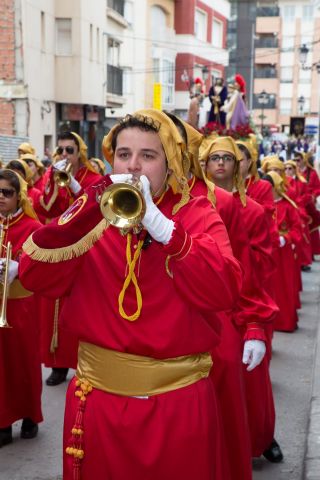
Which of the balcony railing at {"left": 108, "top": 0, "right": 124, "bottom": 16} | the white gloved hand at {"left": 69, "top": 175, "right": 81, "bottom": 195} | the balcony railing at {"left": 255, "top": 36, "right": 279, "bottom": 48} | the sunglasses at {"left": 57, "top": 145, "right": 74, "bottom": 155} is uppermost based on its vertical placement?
the balcony railing at {"left": 255, "top": 36, "right": 279, "bottom": 48}

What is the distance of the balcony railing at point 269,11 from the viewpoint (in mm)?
78312

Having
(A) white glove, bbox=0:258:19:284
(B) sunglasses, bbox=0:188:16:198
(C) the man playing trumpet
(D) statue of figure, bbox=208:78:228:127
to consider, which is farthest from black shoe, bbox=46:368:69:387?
(D) statue of figure, bbox=208:78:228:127

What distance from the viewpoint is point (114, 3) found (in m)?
32.6

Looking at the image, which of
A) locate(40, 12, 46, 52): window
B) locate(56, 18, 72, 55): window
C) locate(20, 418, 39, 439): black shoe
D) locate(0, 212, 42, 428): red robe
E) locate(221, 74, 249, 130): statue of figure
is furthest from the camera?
locate(56, 18, 72, 55): window

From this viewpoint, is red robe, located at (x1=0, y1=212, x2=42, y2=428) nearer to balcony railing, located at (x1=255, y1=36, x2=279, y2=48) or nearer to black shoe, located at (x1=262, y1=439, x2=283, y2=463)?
black shoe, located at (x1=262, y1=439, x2=283, y2=463)

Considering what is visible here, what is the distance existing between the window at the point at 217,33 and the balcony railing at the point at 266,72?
26994 mm

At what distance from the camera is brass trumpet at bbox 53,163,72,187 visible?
23.3 ft

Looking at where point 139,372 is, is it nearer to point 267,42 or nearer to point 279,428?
point 279,428

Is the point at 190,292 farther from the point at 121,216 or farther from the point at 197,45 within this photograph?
the point at 197,45

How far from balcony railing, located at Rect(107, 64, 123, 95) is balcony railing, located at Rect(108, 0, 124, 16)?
2.43 meters

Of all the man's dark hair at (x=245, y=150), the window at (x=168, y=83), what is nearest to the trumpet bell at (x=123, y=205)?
the man's dark hair at (x=245, y=150)

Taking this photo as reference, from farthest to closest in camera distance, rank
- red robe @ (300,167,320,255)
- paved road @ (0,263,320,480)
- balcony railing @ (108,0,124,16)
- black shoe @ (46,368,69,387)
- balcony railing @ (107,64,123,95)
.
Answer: balcony railing @ (107,64,123,95), balcony railing @ (108,0,124,16), red robe @ (300,167,320,255), black shoe @ (46,368,69,387), paved road @ (0,263,320,480)

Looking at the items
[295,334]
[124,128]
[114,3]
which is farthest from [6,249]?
[114,3]

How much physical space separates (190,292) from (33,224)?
3083mm
